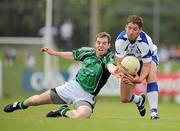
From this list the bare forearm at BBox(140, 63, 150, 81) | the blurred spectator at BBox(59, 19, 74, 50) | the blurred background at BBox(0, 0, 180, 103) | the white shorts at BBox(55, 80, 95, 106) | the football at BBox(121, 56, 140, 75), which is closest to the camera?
the football at BBox(121, 56, 140, 75)

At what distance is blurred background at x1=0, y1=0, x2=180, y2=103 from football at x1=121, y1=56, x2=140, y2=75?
497 inches

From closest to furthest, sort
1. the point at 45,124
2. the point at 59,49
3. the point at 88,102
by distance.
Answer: the point at 45,124 → the point at 88,102 → the point at 59,49

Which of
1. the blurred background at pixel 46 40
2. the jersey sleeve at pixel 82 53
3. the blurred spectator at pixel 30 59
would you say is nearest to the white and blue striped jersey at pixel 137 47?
the jersey sleeve at pixel 82 53

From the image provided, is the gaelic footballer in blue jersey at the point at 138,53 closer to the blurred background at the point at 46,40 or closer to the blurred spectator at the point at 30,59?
the blurred background at the point at 46,40

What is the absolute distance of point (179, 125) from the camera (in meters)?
11.9

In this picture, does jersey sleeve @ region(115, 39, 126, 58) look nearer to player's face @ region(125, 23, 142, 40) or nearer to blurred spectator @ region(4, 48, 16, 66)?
player's face @ region(125, 23, 142, 40)

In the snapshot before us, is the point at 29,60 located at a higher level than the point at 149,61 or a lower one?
lower

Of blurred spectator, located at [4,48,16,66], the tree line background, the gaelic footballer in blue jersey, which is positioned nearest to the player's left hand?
the gaelic footballer in blue jersey

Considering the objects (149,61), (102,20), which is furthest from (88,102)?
(102,20)

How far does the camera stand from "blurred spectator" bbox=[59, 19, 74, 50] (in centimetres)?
3100

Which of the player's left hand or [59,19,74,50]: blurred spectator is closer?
the player's left hand

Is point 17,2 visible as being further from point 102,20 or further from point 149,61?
point 149,61

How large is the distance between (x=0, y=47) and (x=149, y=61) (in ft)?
51.7

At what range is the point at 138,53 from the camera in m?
13.7
